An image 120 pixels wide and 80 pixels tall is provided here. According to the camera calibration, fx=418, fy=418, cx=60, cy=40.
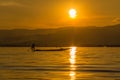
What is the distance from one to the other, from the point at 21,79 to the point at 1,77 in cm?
210

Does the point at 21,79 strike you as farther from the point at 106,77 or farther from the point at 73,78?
the point at 106,77

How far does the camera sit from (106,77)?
118ft

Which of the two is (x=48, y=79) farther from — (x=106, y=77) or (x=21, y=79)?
(x=106, y=77)

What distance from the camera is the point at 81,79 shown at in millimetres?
34188

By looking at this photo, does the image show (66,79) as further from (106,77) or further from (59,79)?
(106,77)

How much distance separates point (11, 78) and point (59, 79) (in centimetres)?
400

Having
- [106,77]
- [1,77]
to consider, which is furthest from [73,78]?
[1,77]

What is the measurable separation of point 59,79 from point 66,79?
1.86 ft

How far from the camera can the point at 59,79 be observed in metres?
33.8

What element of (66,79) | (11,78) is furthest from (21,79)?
(66,79)

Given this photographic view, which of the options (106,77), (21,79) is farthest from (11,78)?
(106,77)

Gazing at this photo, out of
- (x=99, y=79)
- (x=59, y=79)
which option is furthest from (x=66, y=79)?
(x=99, y=79)

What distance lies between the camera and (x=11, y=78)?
34406 mm

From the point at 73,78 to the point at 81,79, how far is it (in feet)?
2.99
